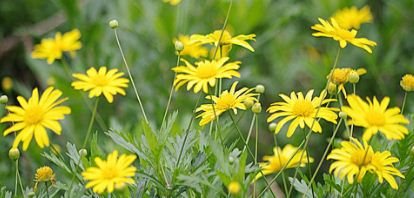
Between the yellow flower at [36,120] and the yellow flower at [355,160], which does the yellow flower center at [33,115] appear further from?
the yellow flower at [355,160]

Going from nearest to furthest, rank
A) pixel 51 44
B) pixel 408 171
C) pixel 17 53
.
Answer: pixel 408 171 < pixel 51 44 < pixel 17 53

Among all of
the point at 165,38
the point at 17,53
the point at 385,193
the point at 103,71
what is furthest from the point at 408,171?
the point at 17,53

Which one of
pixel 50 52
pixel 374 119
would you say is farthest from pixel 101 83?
pixel 50 52

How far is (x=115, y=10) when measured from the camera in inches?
102

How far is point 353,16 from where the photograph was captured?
2.25m

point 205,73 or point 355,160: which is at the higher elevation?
point 205,73

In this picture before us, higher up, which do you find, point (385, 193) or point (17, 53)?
point (17, 53)

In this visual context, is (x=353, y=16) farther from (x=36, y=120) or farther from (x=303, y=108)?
(x=36, y=120)

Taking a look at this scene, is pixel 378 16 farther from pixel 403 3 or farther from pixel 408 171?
pixel 408 171

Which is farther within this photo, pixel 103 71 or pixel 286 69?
pixel 286 69

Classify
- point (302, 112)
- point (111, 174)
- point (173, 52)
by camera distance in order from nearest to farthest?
point (111, 174) < point (302, 112) < point (173, 52)

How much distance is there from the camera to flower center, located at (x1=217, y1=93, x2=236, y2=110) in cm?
99

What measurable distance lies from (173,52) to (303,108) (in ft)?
3.94

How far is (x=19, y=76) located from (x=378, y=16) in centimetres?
155
